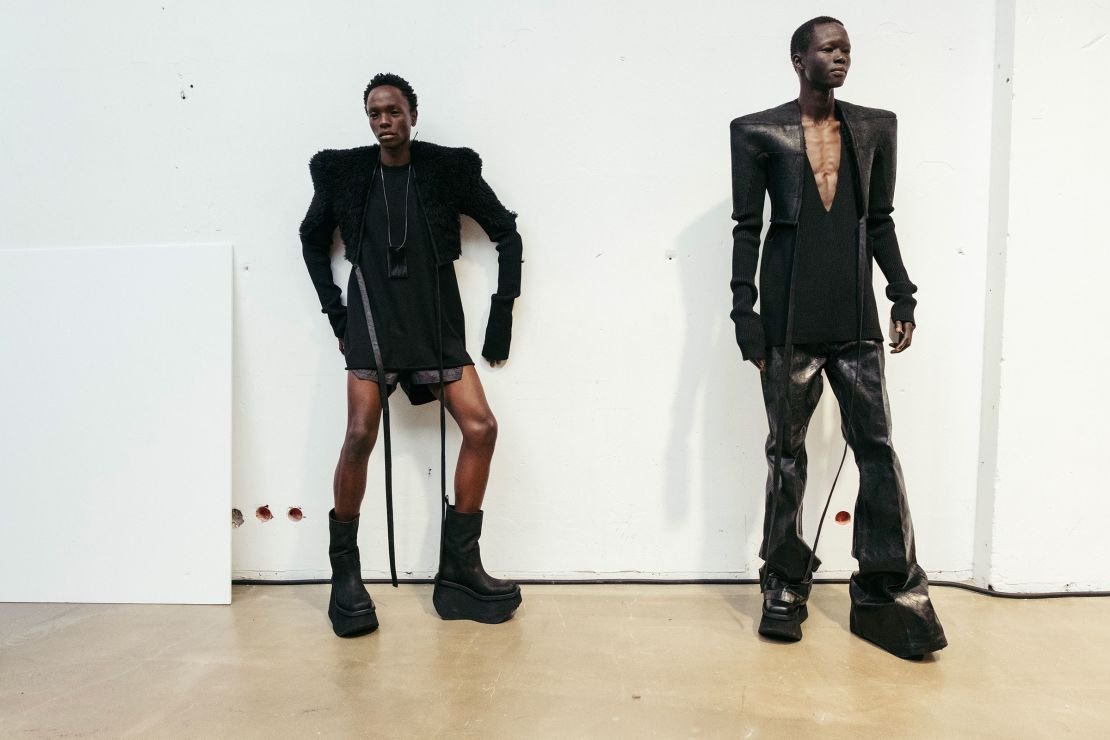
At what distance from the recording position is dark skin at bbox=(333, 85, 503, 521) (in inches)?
90.0

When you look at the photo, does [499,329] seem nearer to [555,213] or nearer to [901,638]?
[555,213]

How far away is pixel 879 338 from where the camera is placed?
2123 millimetres

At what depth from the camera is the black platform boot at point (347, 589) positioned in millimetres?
2232

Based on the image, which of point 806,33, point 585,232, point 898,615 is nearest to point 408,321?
point 585,232

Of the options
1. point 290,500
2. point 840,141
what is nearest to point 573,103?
point 840,141

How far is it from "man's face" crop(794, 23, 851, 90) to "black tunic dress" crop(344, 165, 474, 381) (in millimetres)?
1219

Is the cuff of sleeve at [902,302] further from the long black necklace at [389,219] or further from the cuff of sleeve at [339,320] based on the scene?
the cuff of sleeve at [339,320]

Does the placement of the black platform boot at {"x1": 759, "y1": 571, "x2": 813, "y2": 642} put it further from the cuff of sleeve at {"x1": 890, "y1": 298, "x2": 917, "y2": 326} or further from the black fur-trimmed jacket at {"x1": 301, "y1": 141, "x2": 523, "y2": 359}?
the black fur-trimmed jacket at {"x1": 301, "y1": 141, "x2": 523, "y2": 359}

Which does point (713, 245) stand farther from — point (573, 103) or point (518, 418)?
point (518, 418)

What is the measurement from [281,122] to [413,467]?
4.20 feet

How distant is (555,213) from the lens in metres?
2.57

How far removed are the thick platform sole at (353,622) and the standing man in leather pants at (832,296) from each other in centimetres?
115

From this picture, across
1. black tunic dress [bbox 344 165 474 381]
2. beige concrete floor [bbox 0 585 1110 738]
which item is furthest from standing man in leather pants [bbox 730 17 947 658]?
black tunic dress [bbox 344 165 474 381]

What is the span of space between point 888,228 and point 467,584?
65.2 inches
